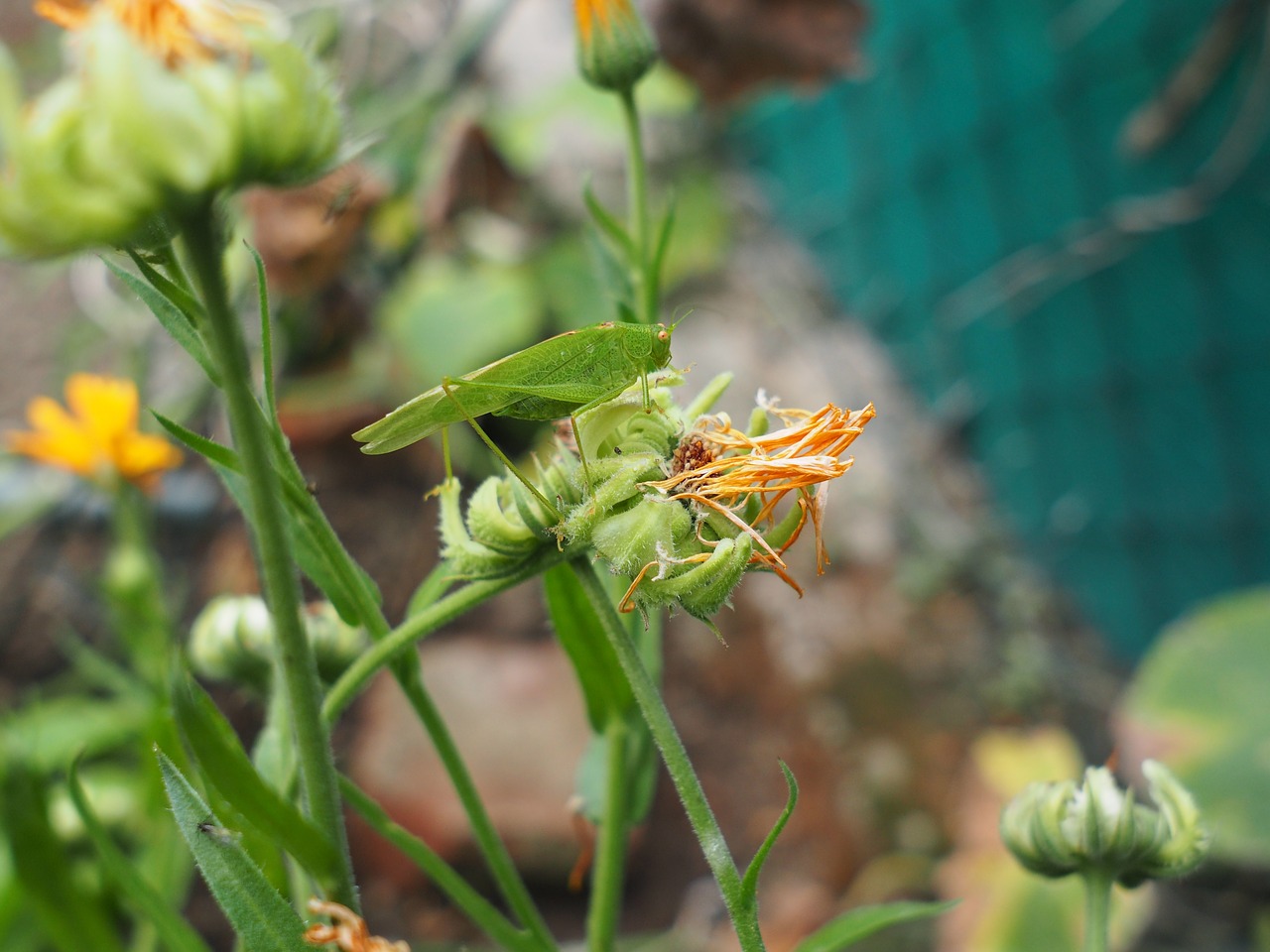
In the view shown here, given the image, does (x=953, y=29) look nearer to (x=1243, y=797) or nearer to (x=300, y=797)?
(x=1243, y=797)


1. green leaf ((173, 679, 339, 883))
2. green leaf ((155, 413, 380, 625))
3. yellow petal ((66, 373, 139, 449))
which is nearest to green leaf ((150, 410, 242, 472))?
green leaf ((155, 413, 380, 625))

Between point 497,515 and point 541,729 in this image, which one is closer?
point 497,515

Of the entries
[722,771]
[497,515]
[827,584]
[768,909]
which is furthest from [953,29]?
[497,515]

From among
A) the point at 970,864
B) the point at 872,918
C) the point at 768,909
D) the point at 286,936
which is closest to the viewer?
the point at 286,936

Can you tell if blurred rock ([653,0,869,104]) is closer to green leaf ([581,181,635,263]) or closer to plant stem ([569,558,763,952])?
green leaf ([581,181,635,263])

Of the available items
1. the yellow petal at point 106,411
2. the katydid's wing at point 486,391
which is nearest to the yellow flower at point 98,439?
the yellow petal at point 106,411

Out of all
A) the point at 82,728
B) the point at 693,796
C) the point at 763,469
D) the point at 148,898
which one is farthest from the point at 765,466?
the point at 82,728

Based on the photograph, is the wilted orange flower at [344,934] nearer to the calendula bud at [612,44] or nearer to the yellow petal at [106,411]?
the calendula bud at [612,44]
